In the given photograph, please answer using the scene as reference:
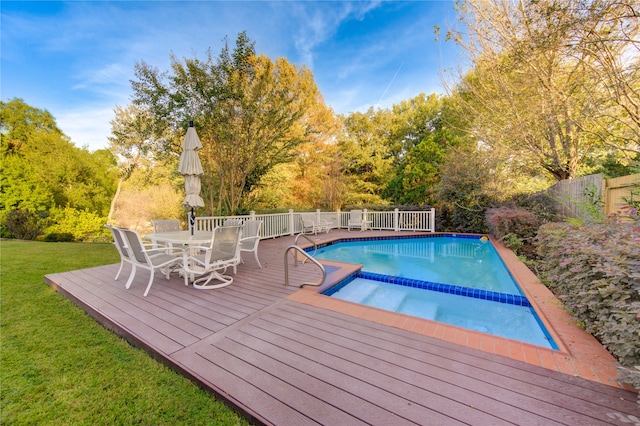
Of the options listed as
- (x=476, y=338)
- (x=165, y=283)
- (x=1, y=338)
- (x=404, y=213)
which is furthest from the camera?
(x=404, y=213)

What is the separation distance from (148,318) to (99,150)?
20.7m

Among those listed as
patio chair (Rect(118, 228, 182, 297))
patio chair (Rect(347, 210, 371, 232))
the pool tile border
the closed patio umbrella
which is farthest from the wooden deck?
patio chair (Rect(347, 210, 371, 232))

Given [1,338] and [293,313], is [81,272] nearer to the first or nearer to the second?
[1,338]

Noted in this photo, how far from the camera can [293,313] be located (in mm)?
2834

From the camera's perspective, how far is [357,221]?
38.7ft

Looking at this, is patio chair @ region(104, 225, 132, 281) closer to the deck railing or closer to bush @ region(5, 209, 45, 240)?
the deck railing

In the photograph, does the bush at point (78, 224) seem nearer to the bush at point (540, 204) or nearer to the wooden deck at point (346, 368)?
the wooden deck at point (346, 368)

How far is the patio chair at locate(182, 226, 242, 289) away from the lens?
359cm

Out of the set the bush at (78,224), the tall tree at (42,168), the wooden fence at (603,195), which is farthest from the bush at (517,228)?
the tall tree at (42,168)

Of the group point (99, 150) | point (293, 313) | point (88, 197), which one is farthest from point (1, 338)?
point (99, 150)

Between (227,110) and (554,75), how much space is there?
8.81 metres

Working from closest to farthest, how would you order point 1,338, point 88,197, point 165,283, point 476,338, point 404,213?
point 476,338 < point 1,338 < point 165,283 < point 404,213 < point 88,197

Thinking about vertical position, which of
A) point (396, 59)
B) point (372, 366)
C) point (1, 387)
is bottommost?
point (1, 387)

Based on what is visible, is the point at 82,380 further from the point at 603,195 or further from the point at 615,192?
the point at 603,195
